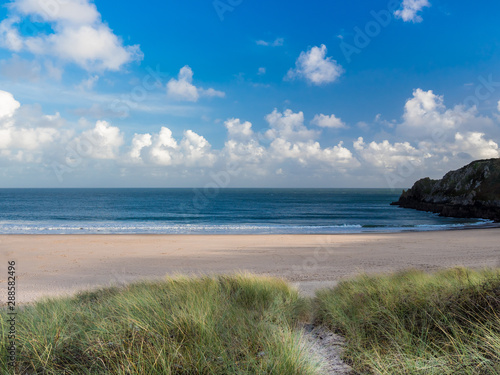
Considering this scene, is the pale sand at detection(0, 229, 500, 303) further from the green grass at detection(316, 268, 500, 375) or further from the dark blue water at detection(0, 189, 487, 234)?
the dark blue water at detection(0, 189, 487, 234)

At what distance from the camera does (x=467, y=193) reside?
172ft

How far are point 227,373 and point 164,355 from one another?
63cm

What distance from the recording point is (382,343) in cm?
409

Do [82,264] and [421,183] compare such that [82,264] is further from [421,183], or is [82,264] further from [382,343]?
[421,183]

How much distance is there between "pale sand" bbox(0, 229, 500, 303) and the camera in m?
12.2

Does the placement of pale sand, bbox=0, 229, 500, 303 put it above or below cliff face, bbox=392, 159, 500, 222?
below

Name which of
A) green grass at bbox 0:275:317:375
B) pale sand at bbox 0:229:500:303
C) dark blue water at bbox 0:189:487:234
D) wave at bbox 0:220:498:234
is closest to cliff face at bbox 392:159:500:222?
dark blue water at bbox 0:189:487:234

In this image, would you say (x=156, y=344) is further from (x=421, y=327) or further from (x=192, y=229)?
(x=192, y=229)

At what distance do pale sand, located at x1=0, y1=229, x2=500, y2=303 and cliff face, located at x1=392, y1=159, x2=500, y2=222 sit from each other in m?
24.7

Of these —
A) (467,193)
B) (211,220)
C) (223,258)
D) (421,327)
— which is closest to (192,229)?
(211,220)

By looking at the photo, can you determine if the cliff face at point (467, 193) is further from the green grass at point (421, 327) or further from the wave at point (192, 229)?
the green grass at point (421, 327)

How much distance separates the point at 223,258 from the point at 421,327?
1344cm

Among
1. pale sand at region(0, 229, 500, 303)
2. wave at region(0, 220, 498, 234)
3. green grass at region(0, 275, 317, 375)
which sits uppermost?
green grass at region(0, 275, 317, 375)

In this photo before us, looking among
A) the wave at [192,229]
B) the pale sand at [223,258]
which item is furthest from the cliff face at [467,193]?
the pale sand at [223,258]
